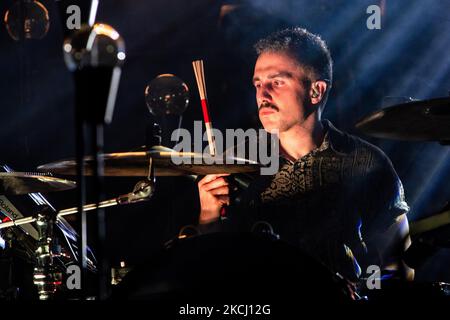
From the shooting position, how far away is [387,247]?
435 centimetres

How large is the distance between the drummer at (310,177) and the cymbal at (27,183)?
1.24 m

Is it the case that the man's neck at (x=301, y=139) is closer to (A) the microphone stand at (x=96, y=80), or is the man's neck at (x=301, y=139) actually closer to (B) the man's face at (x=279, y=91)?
(B) the man's face at (x=279, y=91)

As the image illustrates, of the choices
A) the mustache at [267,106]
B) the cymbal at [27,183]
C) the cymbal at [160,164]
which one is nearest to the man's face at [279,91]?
the mustache at [267,106]

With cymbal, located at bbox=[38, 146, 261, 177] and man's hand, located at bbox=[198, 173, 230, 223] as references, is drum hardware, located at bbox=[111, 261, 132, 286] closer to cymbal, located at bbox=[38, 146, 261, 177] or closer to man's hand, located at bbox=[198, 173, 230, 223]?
cymbal, located at bbox=[38, 146, 261, 177]

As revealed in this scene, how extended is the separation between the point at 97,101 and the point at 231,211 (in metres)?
3.04

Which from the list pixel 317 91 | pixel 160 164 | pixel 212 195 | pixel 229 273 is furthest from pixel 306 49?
pixel 229 273

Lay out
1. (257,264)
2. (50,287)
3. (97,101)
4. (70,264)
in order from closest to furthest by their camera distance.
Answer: (97,101)
(257,264)
(50,287)
(70,264)

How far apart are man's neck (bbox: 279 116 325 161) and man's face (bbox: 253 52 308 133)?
0.04 meters

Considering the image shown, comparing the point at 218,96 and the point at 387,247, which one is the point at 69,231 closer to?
the point at 218,96

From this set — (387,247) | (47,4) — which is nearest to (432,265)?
(387,247)

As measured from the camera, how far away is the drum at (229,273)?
5.10 feet

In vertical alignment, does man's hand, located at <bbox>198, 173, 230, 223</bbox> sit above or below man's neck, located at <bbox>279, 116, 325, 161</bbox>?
below

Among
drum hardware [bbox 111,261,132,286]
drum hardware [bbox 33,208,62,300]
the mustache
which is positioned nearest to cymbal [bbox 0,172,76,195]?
drum hardware [bbox 33,208,62,300]

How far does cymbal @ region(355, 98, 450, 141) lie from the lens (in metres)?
2.52
